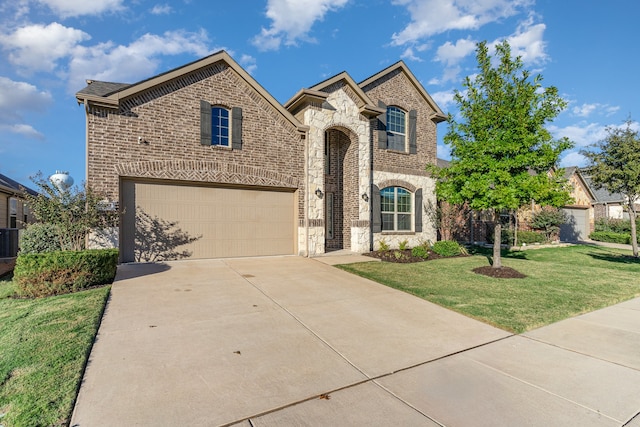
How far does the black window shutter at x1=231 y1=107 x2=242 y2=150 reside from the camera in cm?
1101

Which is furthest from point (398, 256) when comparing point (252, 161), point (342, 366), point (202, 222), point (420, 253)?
point (342, 366)

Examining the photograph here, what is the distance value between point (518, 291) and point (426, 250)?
18.1 ft

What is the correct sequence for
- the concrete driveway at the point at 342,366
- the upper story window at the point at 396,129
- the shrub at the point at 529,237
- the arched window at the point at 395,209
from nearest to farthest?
the concrete driveway at the point at 342,366
the arched window at the point at 395,209
the upper story window at the point at 396,129
the shrub at the point at 529,237

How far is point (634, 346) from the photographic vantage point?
4.42m

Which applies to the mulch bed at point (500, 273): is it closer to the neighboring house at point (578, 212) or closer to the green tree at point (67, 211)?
the green tree at point (67, 211)

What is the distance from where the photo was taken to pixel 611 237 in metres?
22.3

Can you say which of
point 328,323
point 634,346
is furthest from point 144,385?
point 634,346

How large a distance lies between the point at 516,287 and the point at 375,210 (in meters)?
6.63

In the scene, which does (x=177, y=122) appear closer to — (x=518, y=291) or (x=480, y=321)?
(x=480, y=321)

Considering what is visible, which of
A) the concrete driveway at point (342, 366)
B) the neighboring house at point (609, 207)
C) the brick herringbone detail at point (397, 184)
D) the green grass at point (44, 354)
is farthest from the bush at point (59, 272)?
the neighboring house at point (609, 207)

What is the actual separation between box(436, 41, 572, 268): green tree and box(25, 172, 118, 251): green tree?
33.9ft

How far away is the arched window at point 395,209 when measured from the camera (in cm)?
1432

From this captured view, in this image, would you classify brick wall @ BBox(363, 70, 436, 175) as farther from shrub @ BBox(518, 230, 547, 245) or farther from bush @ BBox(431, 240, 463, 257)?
shrub @ BBox(518, 230, 547, 245)

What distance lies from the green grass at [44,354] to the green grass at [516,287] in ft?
18.6
